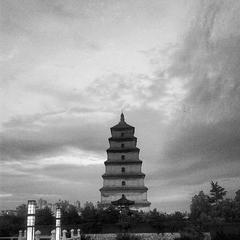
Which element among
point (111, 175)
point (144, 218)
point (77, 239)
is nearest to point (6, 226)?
point (77, 239)

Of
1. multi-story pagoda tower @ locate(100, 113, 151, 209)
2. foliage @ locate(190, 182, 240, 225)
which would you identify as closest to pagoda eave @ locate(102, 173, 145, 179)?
multi-story pagoda tower @ locate(100, 113, 151, 209)

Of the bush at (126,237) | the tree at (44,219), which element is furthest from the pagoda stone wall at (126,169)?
the bush at (126,237)

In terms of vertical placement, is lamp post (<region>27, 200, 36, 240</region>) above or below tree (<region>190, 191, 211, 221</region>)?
below

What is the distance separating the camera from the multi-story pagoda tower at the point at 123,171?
40.8m

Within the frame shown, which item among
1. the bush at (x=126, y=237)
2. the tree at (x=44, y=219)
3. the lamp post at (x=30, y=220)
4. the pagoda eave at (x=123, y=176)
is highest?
the pagoda eave at (x=123, y=176)

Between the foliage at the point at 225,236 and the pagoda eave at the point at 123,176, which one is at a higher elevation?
the pagoda eave at the point at 123,176

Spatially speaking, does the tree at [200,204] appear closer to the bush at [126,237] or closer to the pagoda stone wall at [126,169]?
the pagoda stone wall at [126,169]

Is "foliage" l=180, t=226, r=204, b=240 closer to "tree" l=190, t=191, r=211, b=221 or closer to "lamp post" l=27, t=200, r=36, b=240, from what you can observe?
"tree" l=190, t=191, r=211, b=221

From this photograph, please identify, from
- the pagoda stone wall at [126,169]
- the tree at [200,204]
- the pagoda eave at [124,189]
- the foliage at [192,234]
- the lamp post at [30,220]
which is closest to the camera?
the lamp post at [30,220]


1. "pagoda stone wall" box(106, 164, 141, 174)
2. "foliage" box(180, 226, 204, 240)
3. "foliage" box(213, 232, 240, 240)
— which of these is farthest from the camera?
"pagoda stone wall" box(106, 164, 141, 174)

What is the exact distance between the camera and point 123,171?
4212 centimetres

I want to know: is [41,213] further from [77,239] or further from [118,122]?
[118,122]

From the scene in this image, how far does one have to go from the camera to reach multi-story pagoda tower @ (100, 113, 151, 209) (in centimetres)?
4081

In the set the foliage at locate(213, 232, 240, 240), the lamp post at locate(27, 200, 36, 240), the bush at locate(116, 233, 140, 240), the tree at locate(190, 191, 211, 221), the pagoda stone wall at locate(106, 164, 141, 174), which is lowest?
the foliage at locate(213, 232, 240, 240)
